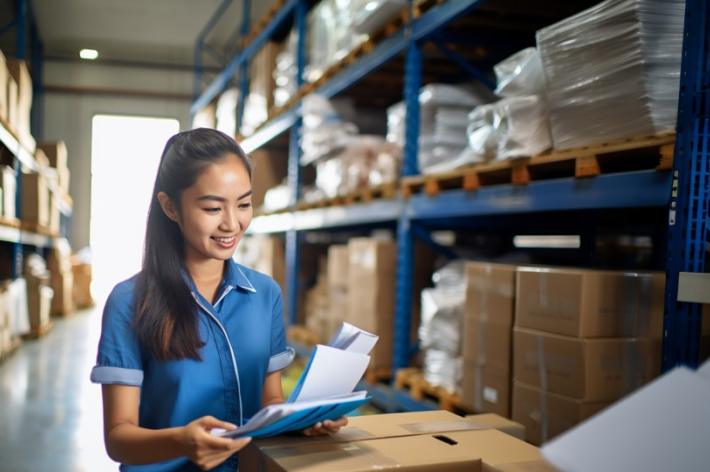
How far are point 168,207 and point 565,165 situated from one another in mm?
2018

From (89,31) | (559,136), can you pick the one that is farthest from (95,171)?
(559,136)

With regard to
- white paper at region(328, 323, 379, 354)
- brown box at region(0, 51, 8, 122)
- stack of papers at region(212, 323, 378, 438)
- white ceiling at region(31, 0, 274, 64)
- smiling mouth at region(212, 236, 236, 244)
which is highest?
white ceiling at region(31, 0, 274, 64)

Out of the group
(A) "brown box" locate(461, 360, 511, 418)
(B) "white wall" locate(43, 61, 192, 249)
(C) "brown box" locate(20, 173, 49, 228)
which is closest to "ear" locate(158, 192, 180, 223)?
(A) "brown box" locate(461, 360, 511, 418)

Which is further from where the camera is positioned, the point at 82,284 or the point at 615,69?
the point at 82,284

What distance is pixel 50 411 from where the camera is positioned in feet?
15.9

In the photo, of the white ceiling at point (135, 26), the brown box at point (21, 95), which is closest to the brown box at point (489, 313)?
the brown box at point (21, 95)

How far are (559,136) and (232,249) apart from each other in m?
1.86

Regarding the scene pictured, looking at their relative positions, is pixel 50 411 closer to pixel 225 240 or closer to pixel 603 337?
pixel 225 240

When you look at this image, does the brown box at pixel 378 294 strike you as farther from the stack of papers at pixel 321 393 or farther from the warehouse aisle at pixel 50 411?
the stack of papers at pixel 321 393

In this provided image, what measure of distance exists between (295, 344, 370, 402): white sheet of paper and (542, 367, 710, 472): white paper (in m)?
0.47

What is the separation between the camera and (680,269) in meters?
2.19

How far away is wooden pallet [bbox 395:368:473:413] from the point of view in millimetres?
3705

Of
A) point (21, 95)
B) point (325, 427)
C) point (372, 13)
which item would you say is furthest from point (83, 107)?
point (325, 427)

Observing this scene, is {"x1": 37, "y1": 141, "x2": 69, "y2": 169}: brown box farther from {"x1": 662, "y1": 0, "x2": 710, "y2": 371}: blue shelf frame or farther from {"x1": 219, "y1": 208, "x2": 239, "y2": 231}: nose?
{"x1": 662, "y1": 0, "x2": 710, "y2": 371}: blue shelf frame
